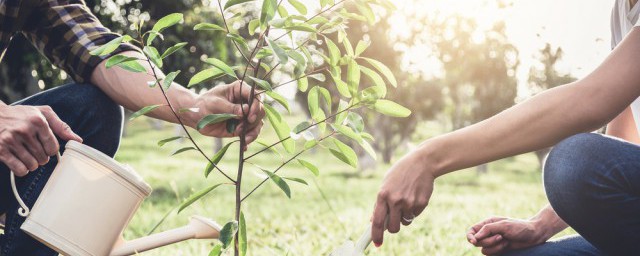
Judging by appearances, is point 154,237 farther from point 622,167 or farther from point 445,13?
point 445,13

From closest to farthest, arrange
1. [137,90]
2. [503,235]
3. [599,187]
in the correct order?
[599,187], [503,235], [137,90]

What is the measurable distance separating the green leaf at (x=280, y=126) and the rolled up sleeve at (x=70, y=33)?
2.32 ft

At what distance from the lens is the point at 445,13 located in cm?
1310

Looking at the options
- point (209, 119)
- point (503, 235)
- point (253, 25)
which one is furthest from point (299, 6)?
point (503, 235)

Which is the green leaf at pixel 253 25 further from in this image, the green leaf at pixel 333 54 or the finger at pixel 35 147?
the finger at pixel 35 147

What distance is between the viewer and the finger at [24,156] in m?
1.47

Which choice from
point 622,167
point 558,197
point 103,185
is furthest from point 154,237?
point 622,167

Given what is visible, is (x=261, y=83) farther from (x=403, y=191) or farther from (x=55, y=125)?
(x=55, y=125)

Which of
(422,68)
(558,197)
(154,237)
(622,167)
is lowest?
(422,68)

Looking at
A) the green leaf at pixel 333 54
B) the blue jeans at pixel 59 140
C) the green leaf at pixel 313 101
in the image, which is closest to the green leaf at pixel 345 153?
the green leaf at pixel 313 101

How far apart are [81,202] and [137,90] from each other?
0.59 metres

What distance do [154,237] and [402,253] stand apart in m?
1.63

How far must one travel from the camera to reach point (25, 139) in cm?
146

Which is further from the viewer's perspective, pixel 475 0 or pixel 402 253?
pixel 475 0
